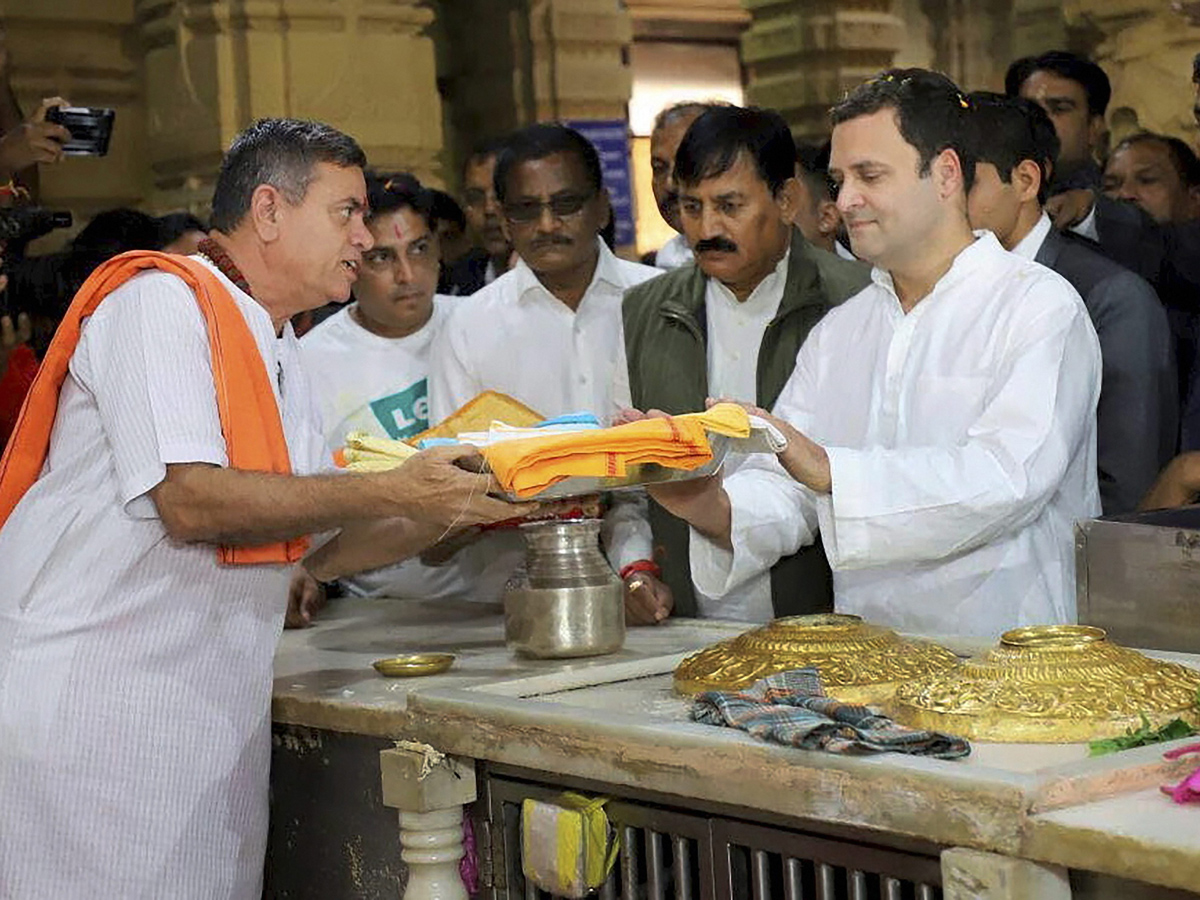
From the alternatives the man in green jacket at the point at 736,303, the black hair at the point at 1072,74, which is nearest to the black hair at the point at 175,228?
the man in green jacket at the point at 736,303

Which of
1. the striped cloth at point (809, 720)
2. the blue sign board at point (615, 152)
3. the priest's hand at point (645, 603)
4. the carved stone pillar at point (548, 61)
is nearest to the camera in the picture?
the striped cloth at point (809, 720)

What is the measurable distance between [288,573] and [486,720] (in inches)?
21.7

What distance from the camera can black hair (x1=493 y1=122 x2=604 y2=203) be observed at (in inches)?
173

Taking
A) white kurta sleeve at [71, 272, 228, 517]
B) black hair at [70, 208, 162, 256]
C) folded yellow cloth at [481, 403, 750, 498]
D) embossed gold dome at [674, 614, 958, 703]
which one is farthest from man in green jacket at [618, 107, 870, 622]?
black hair at [70, 208, 162, 256]

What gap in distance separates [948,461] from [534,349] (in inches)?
61.4

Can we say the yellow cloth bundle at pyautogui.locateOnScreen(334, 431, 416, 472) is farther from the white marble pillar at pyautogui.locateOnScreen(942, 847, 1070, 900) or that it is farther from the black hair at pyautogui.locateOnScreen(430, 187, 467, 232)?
the black hair at pyautogui.locateOnScreen(430, 187, 467, 232)

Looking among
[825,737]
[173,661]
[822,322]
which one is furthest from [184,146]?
[825,737]

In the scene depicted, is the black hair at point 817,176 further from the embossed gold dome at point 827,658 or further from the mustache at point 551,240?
the embossed gold dome at point 827,658

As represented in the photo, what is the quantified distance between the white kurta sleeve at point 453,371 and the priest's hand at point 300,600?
58cm

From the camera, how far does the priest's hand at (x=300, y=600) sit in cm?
397

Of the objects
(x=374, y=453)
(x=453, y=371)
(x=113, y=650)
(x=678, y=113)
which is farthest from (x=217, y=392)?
(x=678, y=113)

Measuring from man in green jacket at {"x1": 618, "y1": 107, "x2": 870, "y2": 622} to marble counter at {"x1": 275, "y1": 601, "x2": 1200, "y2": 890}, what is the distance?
42 cm

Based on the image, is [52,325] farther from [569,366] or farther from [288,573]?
[288,573]

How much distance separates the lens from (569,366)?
14.7 feet
